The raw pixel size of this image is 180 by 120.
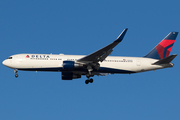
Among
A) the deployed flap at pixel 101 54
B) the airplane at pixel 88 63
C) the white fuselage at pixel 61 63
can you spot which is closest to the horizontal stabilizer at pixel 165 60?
the airplane at pixel 88 63

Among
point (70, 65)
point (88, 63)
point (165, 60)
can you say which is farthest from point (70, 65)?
point (165, 60)

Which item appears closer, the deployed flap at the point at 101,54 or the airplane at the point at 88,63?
the deployed flap at the point at 101,54

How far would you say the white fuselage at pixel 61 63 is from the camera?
44.9 m

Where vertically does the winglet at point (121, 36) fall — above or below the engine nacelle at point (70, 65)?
above

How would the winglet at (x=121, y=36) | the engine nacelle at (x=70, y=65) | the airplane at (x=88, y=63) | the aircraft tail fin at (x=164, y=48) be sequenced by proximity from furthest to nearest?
the aircraft tail fin at (x=164, y=48)
the airplane at (x=88, y=63)
the engine nacelle at (x=70, y=65)
the winglet at (x=121, y=36)

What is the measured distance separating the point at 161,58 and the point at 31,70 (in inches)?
825

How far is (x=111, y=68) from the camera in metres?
46.7

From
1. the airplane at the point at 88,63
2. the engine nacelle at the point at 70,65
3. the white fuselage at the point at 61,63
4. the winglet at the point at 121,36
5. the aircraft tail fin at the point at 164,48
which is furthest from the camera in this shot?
the aircraft tail fin at the point at 164,48

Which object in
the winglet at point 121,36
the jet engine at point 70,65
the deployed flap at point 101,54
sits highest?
the winglet at point 121,36

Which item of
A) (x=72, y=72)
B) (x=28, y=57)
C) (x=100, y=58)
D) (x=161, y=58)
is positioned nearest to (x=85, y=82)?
(x=72, y=72)

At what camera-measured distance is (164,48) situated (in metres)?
50.2

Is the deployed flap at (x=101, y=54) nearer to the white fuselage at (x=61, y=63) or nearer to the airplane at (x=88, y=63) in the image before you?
the airplane at (x=88, y=63)

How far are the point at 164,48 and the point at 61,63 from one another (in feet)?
57.4

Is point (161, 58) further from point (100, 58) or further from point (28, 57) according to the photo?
point (28, 57)
